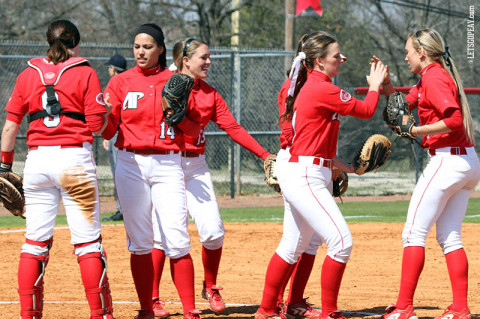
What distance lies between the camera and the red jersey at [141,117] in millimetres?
5137

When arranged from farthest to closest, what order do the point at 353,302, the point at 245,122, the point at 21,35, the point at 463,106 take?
the point at 21,35
the point at 245,122
the point at 353,302
the point at 463,106

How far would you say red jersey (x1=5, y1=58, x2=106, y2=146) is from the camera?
4.60m

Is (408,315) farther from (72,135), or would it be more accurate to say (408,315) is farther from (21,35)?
(21,35)

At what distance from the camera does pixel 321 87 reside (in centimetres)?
483

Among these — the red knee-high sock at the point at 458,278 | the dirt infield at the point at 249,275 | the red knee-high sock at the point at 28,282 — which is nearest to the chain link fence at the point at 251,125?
the dirt infield at the point at 249,275

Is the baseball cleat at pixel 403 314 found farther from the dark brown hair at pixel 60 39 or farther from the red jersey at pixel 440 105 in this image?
the dark brown hair at pixel 60 39

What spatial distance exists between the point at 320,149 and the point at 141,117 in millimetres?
1248

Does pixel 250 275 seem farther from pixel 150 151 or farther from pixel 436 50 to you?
pixel 436 50

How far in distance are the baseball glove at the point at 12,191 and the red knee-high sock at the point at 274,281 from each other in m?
1.75

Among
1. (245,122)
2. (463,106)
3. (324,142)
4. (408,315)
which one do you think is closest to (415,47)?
(463,106)

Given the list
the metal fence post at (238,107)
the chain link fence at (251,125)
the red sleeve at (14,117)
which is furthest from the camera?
the chain link fence at (251,125)

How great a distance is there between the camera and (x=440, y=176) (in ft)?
16.3

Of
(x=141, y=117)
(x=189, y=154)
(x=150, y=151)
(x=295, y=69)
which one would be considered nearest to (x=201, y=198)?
(x=189, y=154)

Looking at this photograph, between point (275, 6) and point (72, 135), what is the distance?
22300 millimetres
